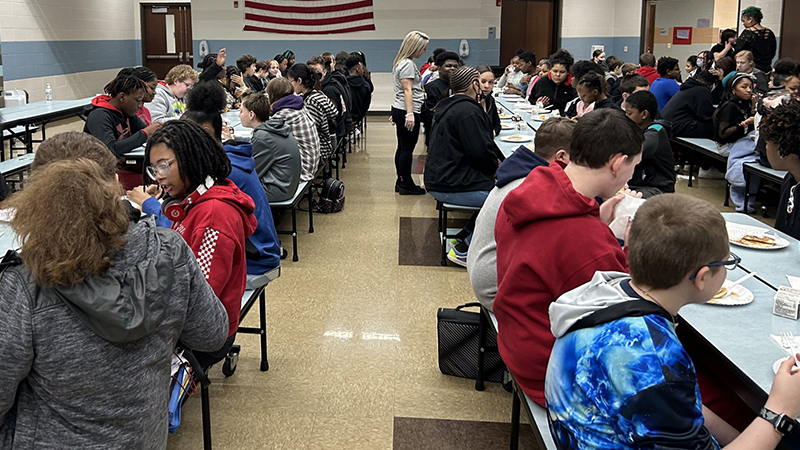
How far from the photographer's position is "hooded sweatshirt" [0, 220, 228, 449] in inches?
57.6

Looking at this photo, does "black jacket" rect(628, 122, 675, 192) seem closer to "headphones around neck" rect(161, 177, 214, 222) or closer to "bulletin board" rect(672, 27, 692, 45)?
"headphones around neck" rect(161, 177, 214, 222)

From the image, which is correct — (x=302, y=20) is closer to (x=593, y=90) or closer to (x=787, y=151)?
(x=593, y=90)

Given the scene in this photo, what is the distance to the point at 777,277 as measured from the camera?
2488 millimetres

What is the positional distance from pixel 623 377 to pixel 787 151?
2180 millimetres

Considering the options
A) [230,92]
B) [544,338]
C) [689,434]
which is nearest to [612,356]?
[689,434]

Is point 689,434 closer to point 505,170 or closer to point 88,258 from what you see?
point 88,258

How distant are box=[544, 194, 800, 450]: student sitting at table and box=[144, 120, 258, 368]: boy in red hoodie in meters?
1.19

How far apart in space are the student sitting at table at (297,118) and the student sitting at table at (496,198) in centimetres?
261

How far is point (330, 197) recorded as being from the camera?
20.3 feet

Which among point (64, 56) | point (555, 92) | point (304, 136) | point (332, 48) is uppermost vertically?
point (332, 48)

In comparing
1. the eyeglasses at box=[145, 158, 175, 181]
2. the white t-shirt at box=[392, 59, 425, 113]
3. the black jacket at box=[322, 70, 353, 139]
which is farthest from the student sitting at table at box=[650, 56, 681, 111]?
the eyeglasses at box=[145, 158, 175, 181]

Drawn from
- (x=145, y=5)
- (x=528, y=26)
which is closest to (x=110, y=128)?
(x=145, y=5)

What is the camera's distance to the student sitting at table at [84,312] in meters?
1.45

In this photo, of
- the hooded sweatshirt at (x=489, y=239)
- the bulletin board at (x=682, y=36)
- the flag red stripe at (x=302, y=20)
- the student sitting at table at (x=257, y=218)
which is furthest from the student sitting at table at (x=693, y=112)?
the bulletin board at (x=682, y=36)
